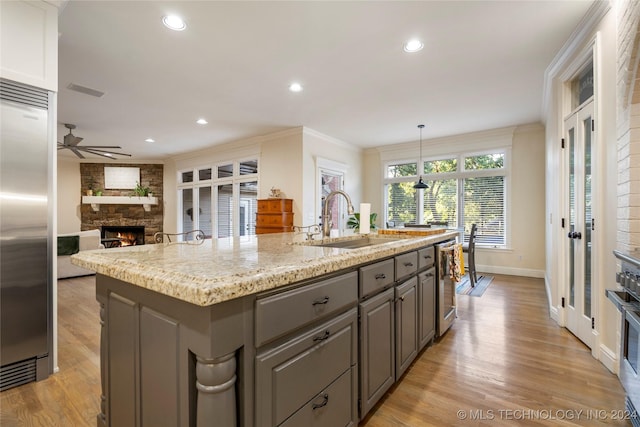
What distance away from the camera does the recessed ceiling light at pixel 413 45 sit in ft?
9.05

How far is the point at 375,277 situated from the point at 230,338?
93 cm

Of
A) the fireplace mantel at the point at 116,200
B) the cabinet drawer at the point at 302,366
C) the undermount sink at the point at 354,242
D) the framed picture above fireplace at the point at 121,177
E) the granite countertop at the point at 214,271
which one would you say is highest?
the framed picture above fireplace at the point at 121,177

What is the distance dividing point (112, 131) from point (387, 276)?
21.1 feet

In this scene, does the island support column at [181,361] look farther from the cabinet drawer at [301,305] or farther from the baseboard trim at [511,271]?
the baseboard trim at [511,271]

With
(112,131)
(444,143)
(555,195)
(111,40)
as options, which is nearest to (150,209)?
(112,131)

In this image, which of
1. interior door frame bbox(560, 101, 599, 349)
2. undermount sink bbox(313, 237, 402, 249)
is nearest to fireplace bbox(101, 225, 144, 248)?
undermount sink bbox(313, 237, 402, 249)

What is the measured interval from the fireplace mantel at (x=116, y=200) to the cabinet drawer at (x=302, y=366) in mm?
8784

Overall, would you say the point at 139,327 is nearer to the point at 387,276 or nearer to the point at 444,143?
the point at 387,276

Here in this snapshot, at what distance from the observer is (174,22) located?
8.21 ft

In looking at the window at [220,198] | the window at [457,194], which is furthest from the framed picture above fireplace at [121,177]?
the window at [457,194]

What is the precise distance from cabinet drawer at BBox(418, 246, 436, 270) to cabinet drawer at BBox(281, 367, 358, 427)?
3.43 ft

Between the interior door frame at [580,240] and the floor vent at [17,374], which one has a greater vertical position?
the interior door frame at [580,240]

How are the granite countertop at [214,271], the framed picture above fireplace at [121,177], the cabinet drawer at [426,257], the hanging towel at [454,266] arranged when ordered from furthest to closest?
the framed picture above fireplace at [121,177] < the hanging towel at [454,266] < the cabinet drawer at [426,257] < the granite countertop at [214,271]

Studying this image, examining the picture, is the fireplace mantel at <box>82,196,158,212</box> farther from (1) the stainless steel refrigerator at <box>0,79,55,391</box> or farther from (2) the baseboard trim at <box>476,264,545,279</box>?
(2) the baseboard trim at <box>476,264,545,279</box>
